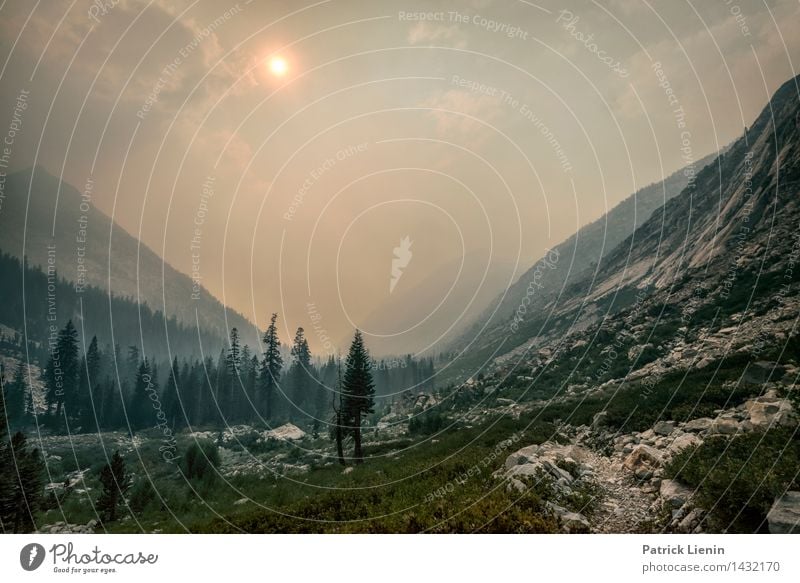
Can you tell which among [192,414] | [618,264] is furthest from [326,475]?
[618,264]

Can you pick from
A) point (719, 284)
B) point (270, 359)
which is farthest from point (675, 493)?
point (270, 359)

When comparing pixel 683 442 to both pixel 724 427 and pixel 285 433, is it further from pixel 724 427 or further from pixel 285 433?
pixel 285 433

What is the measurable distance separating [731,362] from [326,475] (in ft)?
89.9

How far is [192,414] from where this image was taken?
82.9 meters

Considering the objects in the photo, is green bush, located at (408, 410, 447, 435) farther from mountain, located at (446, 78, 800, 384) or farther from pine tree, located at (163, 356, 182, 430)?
pine tree, located at (163, 356, 182, 430)

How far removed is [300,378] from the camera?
308 ft

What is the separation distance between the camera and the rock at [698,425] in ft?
50.8

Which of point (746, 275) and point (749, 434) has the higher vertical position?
point (746, 275)

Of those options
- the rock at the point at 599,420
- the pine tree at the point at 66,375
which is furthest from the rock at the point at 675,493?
the pine tree at the point at 66,375

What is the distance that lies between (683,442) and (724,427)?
1.63 metres

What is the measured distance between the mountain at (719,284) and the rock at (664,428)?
7450 mm

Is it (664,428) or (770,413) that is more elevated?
(770,413)

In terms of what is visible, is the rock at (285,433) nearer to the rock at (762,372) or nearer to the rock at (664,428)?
the rock at (664,428)
